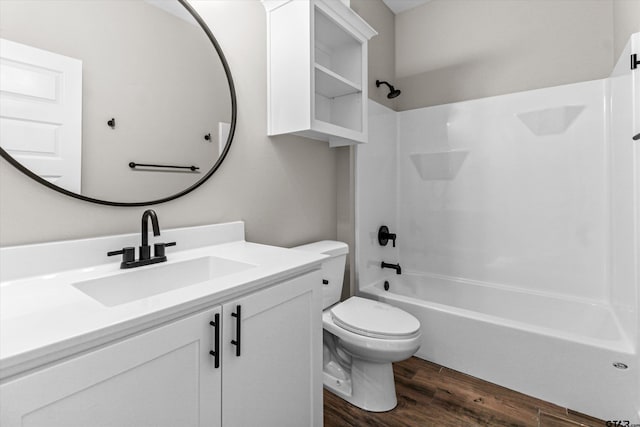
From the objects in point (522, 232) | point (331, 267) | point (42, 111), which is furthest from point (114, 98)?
point (522, 232)

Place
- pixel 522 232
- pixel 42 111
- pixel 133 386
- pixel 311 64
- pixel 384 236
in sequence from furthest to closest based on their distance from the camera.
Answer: pixel 384 236
pixel 522 232
pixel 311 64
pixel 42 111
pixel 133 386

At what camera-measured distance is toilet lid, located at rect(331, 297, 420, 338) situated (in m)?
1.50

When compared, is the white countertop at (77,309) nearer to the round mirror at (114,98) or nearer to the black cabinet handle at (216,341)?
the black cabinet handle at (216,341)

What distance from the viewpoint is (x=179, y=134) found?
1271mm

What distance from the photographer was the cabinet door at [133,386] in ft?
1.69

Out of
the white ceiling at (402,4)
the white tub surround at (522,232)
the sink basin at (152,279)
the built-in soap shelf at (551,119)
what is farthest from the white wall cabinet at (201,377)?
the white ceiling at (402,4)

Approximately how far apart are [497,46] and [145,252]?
2677 mm

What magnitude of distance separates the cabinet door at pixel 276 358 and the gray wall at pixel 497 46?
2135 mm

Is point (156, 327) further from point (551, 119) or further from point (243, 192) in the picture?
point (551, 119)

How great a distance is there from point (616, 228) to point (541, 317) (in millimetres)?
718

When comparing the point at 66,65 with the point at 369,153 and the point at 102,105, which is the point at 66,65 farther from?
the point at 369,153

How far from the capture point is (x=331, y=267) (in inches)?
71.2

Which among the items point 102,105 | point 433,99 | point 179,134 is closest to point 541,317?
point 433,99

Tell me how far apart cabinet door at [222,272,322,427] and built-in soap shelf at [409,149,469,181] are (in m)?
1.86
